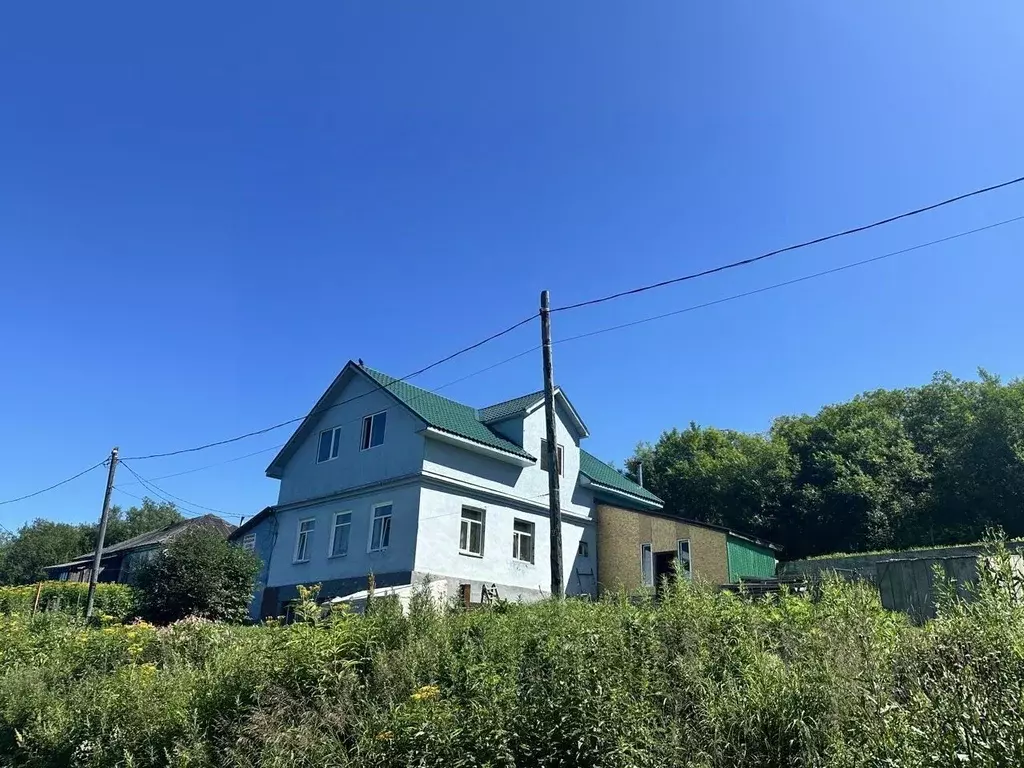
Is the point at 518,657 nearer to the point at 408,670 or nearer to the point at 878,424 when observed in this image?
the point at 408,670

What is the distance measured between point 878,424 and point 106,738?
36.7 meters

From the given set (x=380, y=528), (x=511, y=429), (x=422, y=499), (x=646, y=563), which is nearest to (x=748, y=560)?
(x=646, y=563)

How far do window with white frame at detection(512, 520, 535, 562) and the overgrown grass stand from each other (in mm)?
14666

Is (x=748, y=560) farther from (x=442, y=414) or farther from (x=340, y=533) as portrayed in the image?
(x=340, y=533)

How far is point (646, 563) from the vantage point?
23891 millimetres

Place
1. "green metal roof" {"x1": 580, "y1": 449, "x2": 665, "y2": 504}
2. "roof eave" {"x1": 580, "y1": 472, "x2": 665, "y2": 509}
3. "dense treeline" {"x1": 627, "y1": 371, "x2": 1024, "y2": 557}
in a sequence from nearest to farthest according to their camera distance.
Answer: "roof eave" {"x1": 580, "y1": 472, "x2": 665, "y2": 509}, "green metal roof" {"x1": 580, "y1": 449, "x2": 665, "y2": 504}, "dense treeline" {"x1": 627, "y1": 371, "x2": 1024, "y2": 557}

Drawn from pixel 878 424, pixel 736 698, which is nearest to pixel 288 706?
pixel 736 698

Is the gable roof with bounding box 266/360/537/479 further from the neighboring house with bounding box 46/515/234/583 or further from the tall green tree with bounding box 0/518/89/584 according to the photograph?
the tall green tree with bounding box 0/518/89/584

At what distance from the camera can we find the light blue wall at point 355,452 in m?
21.6

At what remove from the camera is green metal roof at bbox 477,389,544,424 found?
2461cm

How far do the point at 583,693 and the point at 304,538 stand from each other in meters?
21.4

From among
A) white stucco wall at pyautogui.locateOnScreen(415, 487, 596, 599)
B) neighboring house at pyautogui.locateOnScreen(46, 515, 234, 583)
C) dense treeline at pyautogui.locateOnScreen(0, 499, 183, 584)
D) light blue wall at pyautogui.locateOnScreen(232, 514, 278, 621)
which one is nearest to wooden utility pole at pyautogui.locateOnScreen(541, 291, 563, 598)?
white stucco wall at pyautogui.locateOnScreen(415, 487, 596, 599)

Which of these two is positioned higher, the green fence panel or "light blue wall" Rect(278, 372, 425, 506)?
"light blue wall" Rect(278, 372, 425, 506)

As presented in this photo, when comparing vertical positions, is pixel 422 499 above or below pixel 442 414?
below
